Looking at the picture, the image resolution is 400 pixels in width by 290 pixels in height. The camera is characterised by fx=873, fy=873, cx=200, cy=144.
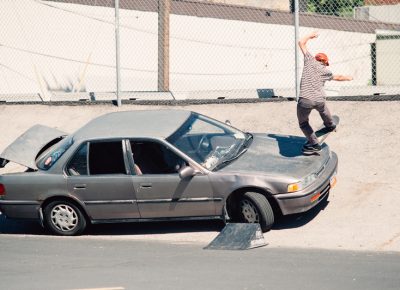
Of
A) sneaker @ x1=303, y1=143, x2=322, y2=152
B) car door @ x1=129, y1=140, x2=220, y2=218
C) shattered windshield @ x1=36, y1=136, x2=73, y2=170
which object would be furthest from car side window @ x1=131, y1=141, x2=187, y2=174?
sneaker @ x1=303, y1=143, x2=322, y2=152

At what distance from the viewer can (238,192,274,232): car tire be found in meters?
10.3

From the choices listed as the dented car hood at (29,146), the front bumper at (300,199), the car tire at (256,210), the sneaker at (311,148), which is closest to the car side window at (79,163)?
the dented car hood at (29,146)

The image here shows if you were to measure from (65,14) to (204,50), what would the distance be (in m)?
3.68

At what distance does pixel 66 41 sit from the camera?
22.2 metres

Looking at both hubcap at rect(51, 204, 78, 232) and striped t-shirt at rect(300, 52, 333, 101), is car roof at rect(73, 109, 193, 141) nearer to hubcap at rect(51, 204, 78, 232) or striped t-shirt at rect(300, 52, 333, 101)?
hubcap at rect(51, 204, 78, 232)

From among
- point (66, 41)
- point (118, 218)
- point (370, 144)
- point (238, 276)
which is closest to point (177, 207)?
point (118, 218)

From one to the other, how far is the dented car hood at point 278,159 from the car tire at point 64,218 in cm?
198

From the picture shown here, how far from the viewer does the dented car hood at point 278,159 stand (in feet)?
34.4

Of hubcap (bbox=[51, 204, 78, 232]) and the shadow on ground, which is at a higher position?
hubcap (bbox=[51, 204, 78, 232])

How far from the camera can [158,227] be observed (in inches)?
448

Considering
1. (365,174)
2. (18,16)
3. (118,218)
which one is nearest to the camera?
(118,218)

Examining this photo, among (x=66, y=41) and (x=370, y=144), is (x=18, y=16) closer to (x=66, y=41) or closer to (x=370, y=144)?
(x=66, y=41)

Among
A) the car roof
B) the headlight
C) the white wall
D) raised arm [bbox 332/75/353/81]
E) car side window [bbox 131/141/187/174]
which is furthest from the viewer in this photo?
the white wall

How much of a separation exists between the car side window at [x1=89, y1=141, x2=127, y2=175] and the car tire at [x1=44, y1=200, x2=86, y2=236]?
0.56 m
